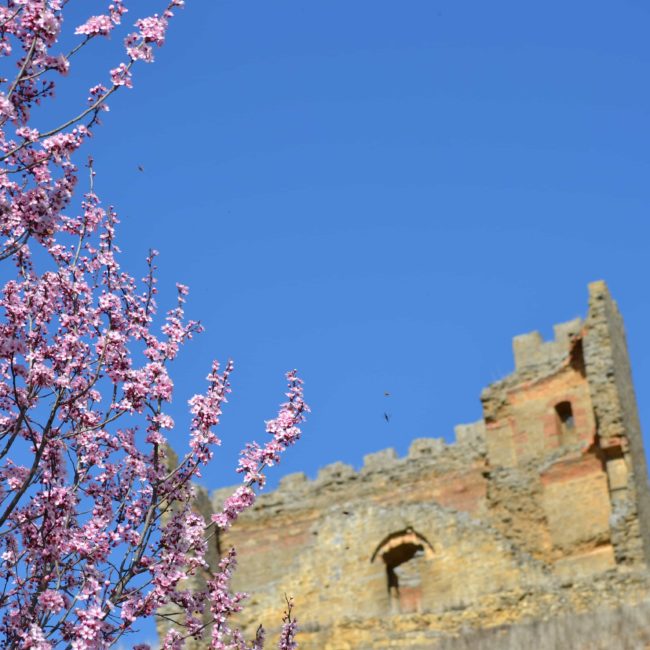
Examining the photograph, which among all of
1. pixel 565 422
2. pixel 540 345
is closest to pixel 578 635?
pixel 565 422

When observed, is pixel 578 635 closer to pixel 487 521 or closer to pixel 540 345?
pixel 487 521

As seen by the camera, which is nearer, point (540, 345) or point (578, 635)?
point (578, 635)

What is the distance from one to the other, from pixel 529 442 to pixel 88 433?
26880mm

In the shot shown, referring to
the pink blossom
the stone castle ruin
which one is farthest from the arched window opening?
the pink blossom

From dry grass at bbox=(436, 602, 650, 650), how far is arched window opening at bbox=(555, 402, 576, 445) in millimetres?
15116

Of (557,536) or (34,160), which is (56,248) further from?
(557,536)

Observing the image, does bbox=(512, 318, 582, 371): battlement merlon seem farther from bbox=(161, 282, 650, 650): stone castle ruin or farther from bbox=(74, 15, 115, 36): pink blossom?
bbox=(74, 15, 115, 36): pink blossom

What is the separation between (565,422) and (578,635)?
17.8m

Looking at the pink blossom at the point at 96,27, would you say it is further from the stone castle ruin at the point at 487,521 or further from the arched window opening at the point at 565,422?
the arched window opening at the point at 565,422

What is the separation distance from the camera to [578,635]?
1750 cm

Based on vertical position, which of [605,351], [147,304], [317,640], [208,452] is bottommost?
[208,452]

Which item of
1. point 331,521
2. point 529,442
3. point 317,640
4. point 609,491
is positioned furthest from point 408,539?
point 529,442

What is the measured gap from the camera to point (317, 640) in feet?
69.1

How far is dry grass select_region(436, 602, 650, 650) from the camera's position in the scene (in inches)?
668
